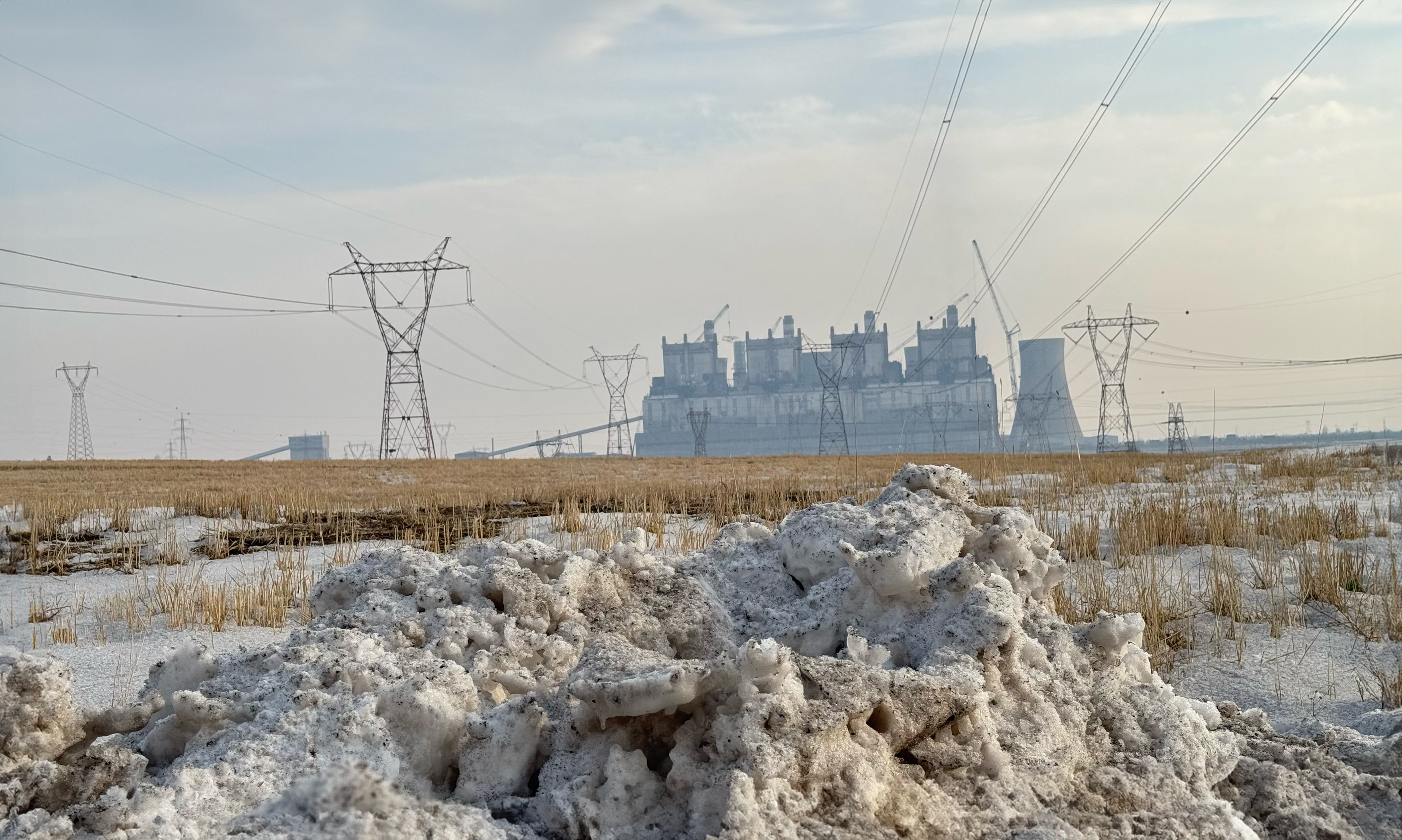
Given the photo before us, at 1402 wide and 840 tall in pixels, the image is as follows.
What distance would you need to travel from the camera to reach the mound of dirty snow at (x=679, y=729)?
6.92ft

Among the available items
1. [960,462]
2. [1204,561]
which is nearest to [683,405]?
[960,462]

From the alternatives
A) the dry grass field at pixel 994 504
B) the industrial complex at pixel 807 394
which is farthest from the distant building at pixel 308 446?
the dry grass field at pixel 994 504

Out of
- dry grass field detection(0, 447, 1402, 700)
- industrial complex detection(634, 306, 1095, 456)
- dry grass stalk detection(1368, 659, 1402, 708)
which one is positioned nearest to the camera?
dry grass stalk detection(1368, 659, 1402, 708)

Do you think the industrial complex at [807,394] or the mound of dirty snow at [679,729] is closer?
the mound of dirty snow at [679,729]

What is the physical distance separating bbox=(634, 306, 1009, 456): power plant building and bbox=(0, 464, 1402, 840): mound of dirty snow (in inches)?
5788

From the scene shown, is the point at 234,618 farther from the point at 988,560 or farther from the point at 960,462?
the point at 960,462

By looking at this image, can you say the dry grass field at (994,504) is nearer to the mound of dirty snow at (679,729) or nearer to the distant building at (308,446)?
the mound of dirty snow at (679,729)

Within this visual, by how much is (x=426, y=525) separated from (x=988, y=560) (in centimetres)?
592

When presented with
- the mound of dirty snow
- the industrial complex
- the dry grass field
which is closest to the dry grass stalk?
the dry grass field

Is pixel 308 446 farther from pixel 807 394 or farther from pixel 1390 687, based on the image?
pixel 1390 687

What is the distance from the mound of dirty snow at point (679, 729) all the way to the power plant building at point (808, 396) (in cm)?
14702

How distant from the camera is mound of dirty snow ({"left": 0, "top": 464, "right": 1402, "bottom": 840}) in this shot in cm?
211

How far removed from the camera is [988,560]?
11.3ft

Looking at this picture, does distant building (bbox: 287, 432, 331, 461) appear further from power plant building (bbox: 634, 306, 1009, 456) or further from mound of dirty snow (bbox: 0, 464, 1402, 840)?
mound of dirty snow (bbox: 0, 464, 1402, 840)
